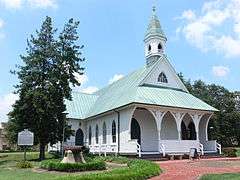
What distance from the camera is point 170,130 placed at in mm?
34750

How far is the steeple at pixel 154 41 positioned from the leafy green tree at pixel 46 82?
900 cm

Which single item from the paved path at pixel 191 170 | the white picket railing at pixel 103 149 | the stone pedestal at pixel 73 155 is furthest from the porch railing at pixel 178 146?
the stone pedestal at pixel 73 155

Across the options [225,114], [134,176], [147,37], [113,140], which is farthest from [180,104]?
[225,114]

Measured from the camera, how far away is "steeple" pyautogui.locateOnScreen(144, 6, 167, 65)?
3825 cm

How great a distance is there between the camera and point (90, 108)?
44.3 metres

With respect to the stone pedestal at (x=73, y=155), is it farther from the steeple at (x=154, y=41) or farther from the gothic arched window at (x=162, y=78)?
the steeple at (x=154, y=41)

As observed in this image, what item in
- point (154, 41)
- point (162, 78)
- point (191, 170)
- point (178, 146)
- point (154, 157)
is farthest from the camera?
point (154, 41)

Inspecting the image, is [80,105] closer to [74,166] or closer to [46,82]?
[46,82]

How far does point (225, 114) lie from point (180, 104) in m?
28.0

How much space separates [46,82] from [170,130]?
41.3 feet

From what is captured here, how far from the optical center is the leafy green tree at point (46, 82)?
3066cm

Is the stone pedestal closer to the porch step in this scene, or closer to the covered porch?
the porch step

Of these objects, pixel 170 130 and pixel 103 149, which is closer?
pixel 170 130

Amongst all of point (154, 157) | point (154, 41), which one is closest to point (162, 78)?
point (154, 41)
